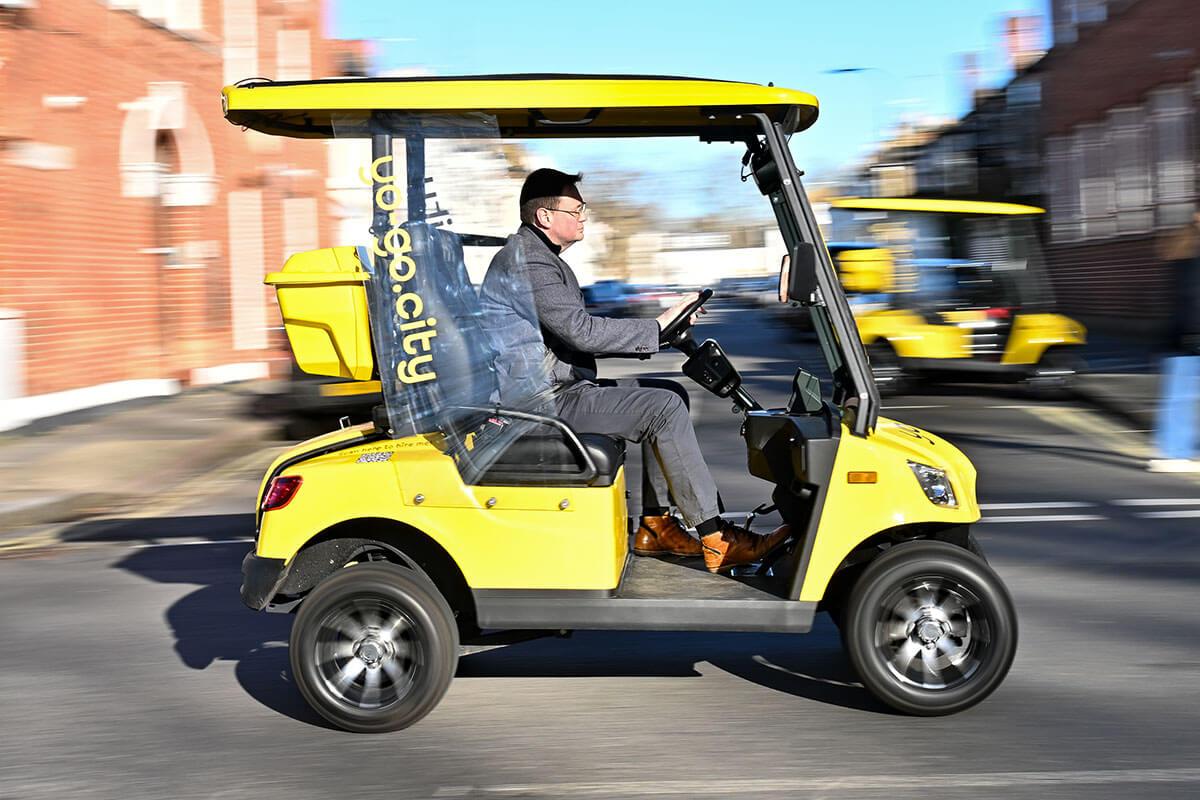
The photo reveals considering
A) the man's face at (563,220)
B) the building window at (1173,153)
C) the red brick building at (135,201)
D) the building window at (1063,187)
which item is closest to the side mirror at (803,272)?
the man's face at (563,220)

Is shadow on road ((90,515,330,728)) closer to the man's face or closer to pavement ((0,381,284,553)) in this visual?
pavement ((0,381,284,553))

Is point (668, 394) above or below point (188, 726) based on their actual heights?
above

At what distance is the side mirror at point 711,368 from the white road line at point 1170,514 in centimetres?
400

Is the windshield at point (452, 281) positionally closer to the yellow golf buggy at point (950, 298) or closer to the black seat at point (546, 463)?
the black seat at point (546, 463)

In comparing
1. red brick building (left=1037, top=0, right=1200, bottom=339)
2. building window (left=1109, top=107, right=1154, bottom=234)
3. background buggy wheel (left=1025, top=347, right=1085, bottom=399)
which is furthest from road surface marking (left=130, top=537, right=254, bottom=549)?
building window (left=1109, top=107, right=1154, bottom=234)

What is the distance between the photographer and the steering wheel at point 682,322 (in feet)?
16.6

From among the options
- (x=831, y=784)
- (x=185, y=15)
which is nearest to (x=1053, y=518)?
(x=831, y=784)

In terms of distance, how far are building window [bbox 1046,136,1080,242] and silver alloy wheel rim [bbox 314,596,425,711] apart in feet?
86.9

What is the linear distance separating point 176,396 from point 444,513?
1309cm

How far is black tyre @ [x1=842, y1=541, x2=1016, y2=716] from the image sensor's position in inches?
175

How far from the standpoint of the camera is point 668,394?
5.05m

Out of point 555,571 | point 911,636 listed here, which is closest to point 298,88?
point 555,571

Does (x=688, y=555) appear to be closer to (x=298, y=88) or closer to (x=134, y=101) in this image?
(x=298, y=88)

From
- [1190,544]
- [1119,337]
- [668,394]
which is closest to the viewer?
[668,394]
